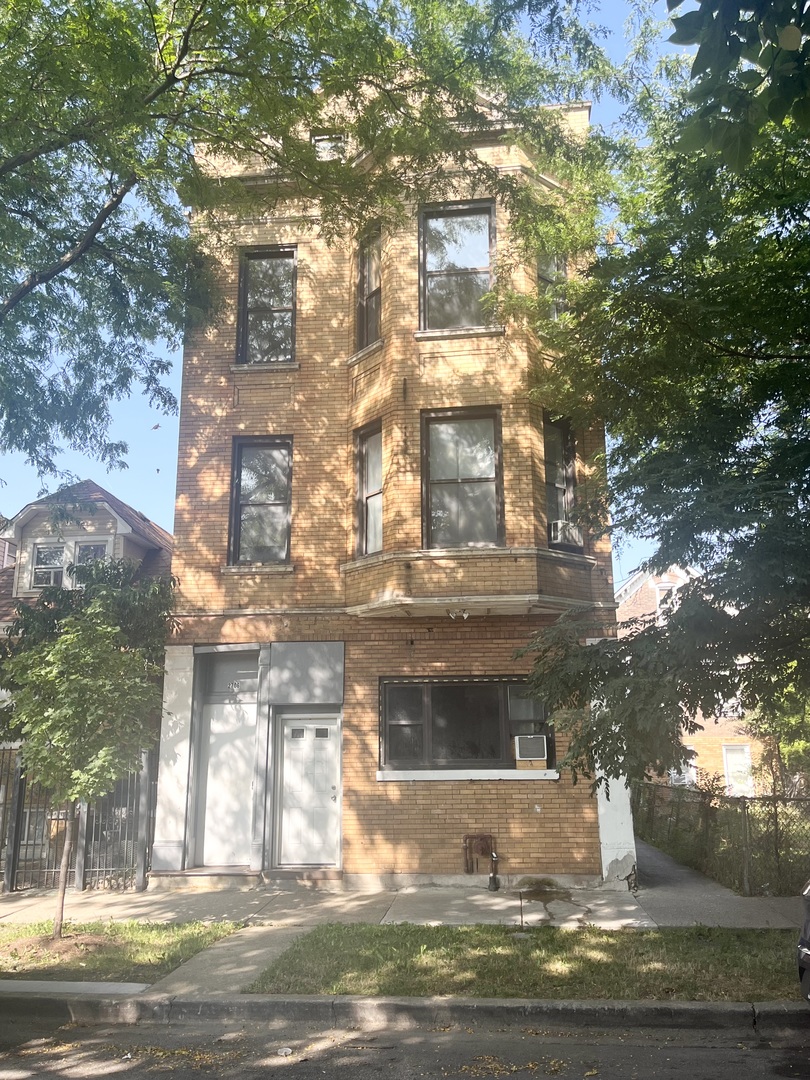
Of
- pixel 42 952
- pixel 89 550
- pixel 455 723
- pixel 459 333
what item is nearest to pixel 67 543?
pixel 89 550

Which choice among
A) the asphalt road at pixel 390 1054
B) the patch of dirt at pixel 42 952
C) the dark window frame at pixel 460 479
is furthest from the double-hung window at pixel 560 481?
the patch of dirt at pixel 42 952

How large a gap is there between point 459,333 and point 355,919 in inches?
318

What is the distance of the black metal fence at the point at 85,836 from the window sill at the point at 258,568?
9.62 feet

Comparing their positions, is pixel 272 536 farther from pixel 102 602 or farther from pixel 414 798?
pixel 414 798

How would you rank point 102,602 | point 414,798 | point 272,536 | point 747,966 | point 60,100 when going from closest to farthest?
point 747,966 < point 60,100 < point 102,602 < point 414,798 < point 272,536

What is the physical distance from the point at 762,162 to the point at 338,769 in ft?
31.0

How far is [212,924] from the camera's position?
31.3 ft

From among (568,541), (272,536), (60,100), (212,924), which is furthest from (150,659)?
(60,100)

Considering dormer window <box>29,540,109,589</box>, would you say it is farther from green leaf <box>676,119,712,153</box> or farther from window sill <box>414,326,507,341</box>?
green leaf <box>676,119,712,153</box>

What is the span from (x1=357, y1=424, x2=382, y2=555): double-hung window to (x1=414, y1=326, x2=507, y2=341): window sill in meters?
1.54

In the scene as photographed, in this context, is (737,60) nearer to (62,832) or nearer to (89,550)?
(62,832)

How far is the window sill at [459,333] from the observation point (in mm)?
12255

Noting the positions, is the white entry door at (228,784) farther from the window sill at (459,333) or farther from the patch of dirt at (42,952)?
the window sill at (459,333)

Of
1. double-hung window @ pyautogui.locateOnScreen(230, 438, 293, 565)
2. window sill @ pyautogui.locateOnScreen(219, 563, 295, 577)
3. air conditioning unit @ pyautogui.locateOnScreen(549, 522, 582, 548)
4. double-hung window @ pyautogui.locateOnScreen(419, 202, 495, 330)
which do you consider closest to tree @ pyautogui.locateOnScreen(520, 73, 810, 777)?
air conditioning unit @ pyautogui.locateOnScreen(549, 522, 582, 548)
